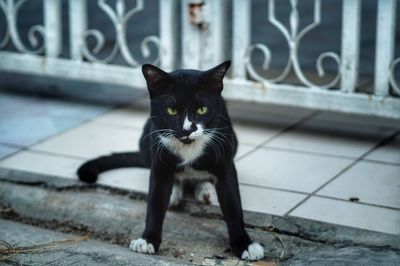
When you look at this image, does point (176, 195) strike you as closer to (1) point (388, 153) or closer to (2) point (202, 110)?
(2) point (202, 110)

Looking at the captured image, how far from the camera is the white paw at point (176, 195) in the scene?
12.7 feet

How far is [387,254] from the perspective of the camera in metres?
3.30

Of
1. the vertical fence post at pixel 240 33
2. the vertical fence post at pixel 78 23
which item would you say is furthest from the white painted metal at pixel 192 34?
the vertical fence post at pixel 78 23

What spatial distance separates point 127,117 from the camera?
5.25m

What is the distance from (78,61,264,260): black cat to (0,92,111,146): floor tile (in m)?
1.61

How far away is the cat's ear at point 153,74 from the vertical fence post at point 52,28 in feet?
7.83

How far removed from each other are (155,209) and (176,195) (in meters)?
0.47

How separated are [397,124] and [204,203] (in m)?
1.66

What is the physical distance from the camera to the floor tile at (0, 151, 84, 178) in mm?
4316

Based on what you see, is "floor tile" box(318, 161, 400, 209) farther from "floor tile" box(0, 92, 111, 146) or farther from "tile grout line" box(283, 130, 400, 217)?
"floor tile" box(0, 92, 111, 146)

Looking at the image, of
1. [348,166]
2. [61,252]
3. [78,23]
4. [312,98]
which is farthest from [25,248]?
[78,23]

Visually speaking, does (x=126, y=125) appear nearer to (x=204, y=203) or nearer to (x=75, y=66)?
(x=75, y=66)

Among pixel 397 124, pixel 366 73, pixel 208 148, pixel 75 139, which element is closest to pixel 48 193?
pixel 75 139

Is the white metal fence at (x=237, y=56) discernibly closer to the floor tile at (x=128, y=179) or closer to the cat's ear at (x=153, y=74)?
the floor tile at (x=128, y=179)
